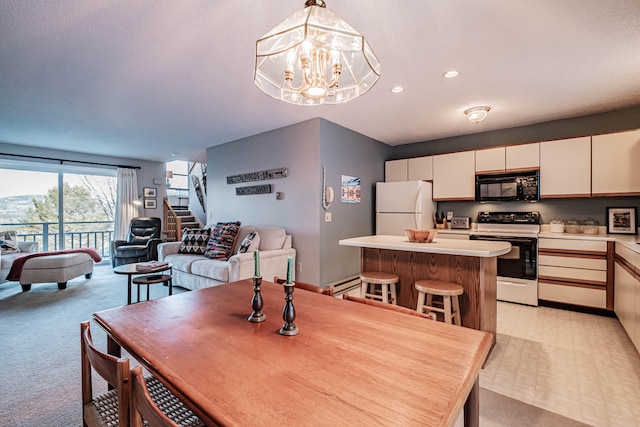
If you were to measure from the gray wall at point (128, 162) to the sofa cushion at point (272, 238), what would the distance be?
444 cm

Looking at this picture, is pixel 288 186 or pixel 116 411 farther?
pixel 288 186

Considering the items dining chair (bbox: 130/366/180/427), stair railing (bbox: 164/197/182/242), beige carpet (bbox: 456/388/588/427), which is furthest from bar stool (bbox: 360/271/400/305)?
stair railing (bbox: 164/197/182/242)

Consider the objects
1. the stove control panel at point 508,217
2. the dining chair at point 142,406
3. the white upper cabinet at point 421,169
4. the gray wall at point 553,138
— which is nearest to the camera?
the dining chair at point 142,406

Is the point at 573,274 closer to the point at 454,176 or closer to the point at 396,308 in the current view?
the point at 454,176

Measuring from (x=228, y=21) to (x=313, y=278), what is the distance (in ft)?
9.88

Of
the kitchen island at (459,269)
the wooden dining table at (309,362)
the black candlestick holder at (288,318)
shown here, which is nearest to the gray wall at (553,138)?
the kitchen island at (459,269)

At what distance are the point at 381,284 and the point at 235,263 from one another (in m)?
1.76

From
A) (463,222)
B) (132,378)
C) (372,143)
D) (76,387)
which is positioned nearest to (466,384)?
(132,378)

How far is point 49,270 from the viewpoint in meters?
4.25

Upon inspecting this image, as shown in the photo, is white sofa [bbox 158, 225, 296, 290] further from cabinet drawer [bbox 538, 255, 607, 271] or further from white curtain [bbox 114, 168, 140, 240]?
cabinet drawer [bbox 538, 255, 607, 271]

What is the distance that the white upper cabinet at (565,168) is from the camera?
349 centimetres

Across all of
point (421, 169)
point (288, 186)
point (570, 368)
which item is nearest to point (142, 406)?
point (570, 368)

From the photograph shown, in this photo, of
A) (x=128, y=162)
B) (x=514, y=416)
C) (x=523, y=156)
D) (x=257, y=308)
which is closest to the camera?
(x=257, y=308)

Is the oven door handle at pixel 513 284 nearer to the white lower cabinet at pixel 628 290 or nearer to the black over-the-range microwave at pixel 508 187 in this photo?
the white lower cabinet at pixel 628 290
